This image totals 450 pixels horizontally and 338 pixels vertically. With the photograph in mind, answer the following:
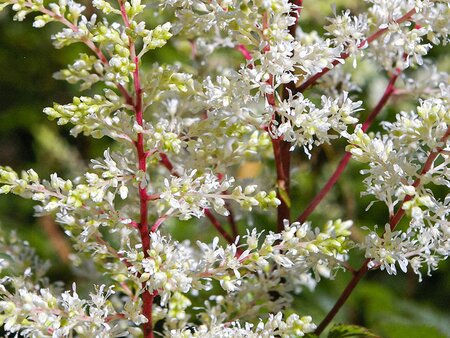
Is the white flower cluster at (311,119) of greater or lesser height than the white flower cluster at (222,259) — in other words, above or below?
above

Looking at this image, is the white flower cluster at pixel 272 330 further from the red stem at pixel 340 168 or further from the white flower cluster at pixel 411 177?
the red stem at pixel 340 168

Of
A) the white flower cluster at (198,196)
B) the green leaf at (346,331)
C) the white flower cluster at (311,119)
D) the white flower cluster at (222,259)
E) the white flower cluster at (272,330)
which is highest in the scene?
the white flower cluster at (311,119)

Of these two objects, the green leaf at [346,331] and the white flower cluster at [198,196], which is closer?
the white flower cluster at [198,196]

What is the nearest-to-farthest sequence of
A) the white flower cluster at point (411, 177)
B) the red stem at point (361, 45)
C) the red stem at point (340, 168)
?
the white flower cluster at point (411, 177) < the red stem at point (361, 45) < the red stem at point (340, 168)

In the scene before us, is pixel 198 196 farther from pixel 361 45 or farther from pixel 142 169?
pixel 361 45

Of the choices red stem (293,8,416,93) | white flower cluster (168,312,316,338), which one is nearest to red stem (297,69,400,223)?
red stem (293,8,416,93)

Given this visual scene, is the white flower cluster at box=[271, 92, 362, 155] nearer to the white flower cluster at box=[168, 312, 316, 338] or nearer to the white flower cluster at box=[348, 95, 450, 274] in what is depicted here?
the white flower cluster at box=[348, 95, 450, 274]

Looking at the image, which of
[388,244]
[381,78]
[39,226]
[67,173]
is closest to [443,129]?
[388,244]

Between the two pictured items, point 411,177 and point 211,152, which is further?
point 211,152

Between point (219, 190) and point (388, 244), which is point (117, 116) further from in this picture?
point (388, 244)

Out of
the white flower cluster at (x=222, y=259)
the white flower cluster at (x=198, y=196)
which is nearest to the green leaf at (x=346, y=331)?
the white flower cluster at (x=222, y=259)

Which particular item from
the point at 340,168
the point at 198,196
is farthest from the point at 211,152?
the point at 340,168
